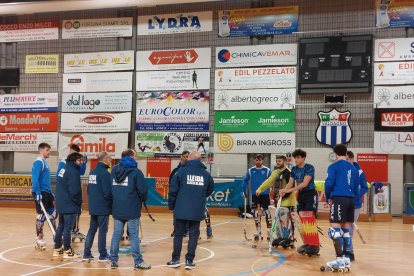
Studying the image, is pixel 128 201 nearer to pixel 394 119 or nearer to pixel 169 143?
pixel 169 143

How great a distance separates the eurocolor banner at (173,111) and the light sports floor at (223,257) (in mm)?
7125

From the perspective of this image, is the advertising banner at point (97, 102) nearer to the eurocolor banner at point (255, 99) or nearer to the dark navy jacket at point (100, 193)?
the eurocolor banner at point (255, 99)

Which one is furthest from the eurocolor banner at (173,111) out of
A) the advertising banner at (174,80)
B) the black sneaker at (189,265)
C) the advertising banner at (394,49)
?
the black sneaker at (189,265)

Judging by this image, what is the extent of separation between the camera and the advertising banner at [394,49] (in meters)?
18.7

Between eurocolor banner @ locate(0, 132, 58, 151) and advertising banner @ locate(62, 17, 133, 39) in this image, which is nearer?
advertising banner @ locate(62, 17, 133, 39)

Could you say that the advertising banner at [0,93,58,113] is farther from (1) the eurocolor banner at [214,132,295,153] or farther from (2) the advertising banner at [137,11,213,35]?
(1) the eurocolor banner at [214,132,295,153]

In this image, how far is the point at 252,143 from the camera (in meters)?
20.3

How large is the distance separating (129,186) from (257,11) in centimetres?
1364

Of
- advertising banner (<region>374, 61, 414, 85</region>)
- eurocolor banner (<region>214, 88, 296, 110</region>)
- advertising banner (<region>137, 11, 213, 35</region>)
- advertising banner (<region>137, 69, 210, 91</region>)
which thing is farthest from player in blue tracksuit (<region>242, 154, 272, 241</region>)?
advertising banner (<region>137, 11, 213, 35</region>)

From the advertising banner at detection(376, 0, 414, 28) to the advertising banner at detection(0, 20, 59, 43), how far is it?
13.7 meters

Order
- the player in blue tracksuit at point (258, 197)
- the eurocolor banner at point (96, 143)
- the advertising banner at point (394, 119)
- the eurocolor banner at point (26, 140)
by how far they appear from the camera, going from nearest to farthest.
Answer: the player in blue tracksuit at point (258, 197)
the advertising banner at point (394, 119)
the eurocolor banner at point (96, 143)
the eurocolor banner at point (26, 140)

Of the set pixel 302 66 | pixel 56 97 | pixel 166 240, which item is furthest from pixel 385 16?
pixel 56 97

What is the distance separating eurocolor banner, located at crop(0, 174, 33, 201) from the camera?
21016 mm

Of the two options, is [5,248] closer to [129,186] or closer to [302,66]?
[129,186]
